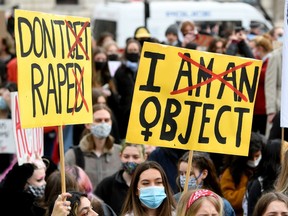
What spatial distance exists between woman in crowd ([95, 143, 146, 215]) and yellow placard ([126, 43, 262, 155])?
1584mm

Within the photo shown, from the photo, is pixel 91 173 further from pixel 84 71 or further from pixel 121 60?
pixel 121 60

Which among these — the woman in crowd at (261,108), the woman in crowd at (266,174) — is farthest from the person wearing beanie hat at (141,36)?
the woman in crowd at (266,174)

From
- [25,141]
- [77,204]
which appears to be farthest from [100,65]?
[77,204]

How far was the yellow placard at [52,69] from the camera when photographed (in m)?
8.23

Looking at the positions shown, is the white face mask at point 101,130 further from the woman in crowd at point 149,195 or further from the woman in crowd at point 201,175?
the woman in crowd at point 149,195

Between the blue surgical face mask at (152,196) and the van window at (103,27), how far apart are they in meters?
14.8

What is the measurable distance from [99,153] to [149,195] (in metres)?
2.96

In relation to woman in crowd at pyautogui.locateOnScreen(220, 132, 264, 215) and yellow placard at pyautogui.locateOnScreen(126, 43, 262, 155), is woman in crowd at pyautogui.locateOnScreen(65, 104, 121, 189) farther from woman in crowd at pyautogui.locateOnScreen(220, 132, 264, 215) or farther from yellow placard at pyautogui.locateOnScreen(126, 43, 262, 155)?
yellow placard at pyautogui.locateOnScreen(126, 43, 262, 155)

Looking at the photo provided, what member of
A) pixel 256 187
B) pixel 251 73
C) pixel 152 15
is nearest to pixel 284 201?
pixel 251 73

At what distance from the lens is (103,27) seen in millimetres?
24062

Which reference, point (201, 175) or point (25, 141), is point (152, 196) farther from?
point (25, 141)

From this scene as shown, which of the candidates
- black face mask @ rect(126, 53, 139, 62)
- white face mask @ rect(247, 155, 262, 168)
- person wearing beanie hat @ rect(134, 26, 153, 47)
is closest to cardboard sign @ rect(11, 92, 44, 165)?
white face mask @ rect(247, 155, 262, 168)

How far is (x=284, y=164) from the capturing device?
9031 mm

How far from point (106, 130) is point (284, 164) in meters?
2.86
